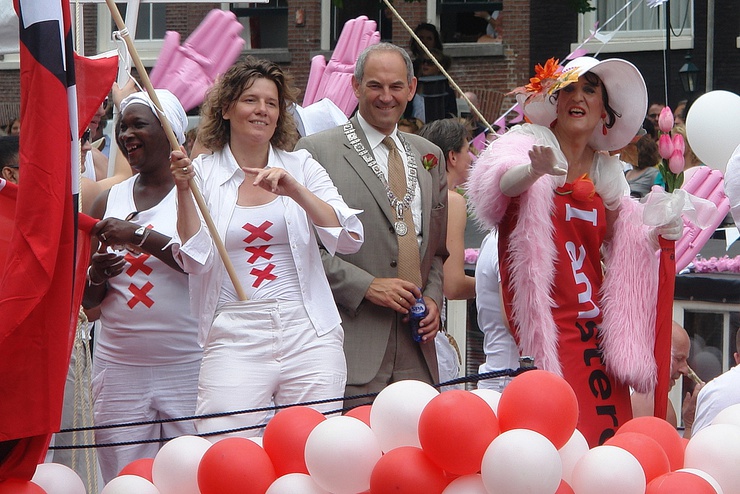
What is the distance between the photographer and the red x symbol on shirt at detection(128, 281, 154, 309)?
4629 mm

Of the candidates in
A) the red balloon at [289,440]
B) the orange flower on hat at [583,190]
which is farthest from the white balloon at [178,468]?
the orange flower on hat at [583,190]

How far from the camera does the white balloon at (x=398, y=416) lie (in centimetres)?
297

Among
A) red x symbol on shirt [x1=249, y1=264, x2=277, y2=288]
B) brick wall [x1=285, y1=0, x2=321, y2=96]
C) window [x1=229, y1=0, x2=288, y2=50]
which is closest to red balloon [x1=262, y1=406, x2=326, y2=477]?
red x symbol on shirt [x1=249, y1=264, x2=277, y2=288]

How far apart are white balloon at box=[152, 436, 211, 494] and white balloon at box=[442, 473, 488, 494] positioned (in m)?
0.70

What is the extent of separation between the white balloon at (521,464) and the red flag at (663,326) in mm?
1855

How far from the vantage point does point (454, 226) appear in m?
5.54

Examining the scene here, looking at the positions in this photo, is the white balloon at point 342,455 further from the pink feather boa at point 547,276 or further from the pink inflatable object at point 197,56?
the pink inflatable object at point 197,56

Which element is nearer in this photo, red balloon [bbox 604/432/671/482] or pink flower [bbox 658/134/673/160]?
red balloon [bbox 604/432/671/482]

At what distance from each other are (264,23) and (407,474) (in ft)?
47.1

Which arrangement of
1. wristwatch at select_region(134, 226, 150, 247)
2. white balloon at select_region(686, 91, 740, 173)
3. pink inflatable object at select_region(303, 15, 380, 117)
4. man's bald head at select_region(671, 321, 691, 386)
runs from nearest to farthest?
1. wristwatch at select_region(134, 226, 150, 247)
2. white balloon at select_region(686, 91, 740, 173)
3. man's bald head at select_region(671, 321, 691, 386)
4. pink inflatable object at select_region(303, 15, 380, 117)

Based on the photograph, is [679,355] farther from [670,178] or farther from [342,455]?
[342,455]

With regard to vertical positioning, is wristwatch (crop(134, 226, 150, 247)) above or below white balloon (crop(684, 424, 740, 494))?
above

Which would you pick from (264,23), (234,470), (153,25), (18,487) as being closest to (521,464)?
(234,470)

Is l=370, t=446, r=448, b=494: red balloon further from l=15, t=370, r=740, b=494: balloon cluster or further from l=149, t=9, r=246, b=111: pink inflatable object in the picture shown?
l=149, t=9, r=246, b=111: pink inflatable object
